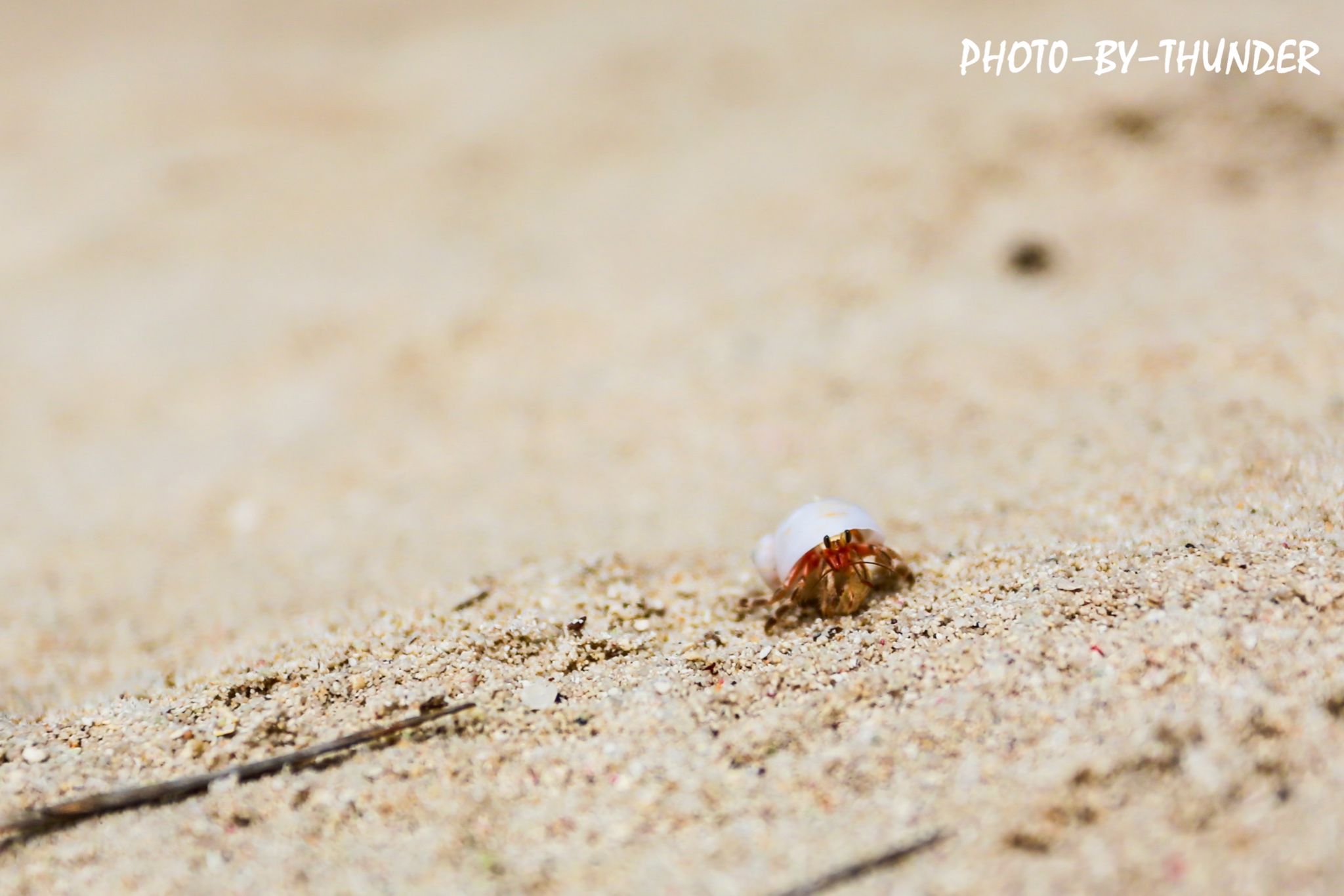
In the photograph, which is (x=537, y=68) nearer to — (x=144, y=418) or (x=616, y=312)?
(x=616, y=312)

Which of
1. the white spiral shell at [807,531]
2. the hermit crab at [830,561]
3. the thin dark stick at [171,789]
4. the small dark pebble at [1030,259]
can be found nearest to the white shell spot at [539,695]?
the thin dark stick at [171,789]

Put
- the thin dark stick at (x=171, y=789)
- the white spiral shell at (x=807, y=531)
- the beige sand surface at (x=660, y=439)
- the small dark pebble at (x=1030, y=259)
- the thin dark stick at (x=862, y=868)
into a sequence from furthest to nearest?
1. the small dark pebble at (x=1030, y=259)
2. the white spiral shell at (x=807, y=531)
3. the thin dark stick at (x=171, y=789)
4. the beige sand surface at (x=660, y=439)
5. the thin dark stick at (x=862, y=868)

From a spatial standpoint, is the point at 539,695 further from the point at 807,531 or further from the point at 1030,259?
the point at 1030,259

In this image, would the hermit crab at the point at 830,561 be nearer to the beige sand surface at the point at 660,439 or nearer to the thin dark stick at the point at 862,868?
the beige sand surface at the point at 660,439

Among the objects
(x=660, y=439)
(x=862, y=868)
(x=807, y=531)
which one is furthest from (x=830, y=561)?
(x=660, y=439)

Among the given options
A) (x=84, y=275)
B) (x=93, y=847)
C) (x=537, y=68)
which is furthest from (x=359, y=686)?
(x=537, y=68)

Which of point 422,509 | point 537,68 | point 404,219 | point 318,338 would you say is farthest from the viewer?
point 537,68
